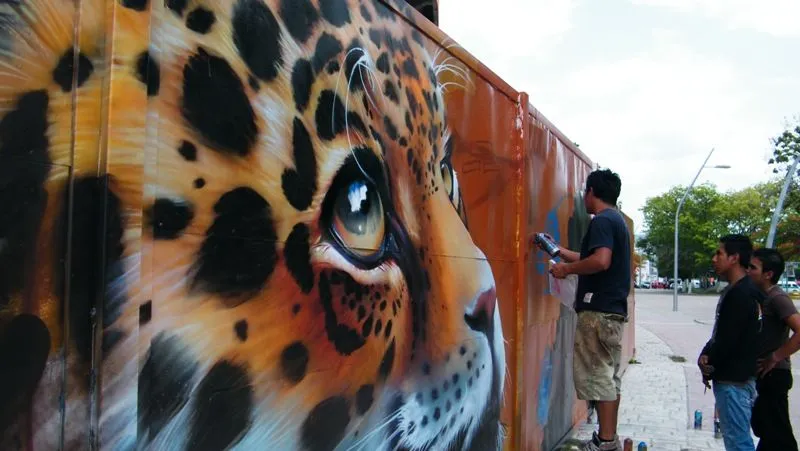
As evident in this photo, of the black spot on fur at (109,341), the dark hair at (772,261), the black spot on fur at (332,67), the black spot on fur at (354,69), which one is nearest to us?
the black spot on fur at (109,341)

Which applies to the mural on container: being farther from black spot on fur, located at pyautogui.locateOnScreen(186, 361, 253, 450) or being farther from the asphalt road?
the asphalt road

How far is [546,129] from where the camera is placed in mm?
4496

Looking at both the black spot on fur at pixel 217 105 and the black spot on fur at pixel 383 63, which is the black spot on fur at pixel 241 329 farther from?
the black spot on fur at pixel 383 63

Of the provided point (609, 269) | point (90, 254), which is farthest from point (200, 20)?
point (609, 269)

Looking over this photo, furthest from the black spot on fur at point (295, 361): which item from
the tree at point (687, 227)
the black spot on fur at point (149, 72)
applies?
the tree at point (687, 227)

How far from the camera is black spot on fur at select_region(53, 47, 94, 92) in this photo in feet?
3.90

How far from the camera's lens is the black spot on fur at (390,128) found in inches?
88.5

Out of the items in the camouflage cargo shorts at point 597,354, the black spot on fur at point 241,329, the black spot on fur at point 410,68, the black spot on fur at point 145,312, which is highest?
the black spot on fur at point 410,68

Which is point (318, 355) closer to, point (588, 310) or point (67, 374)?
point (67, 374)

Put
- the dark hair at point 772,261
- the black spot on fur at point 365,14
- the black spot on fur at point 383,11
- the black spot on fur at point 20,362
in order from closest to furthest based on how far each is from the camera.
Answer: the black spot on fur at point 20,362 < the black spot on fur at point 365,14 < the black spot on fur at point 383,11 < the dark hair at point 772,261

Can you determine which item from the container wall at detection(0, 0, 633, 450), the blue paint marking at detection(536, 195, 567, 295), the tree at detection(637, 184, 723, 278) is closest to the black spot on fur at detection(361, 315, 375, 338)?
the container wall at detection(0, 0, 633, 450)

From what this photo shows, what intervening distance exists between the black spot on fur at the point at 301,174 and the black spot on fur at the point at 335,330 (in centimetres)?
24

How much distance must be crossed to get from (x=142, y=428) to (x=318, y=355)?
60 cm

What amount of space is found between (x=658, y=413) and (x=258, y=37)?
6.79 metres
